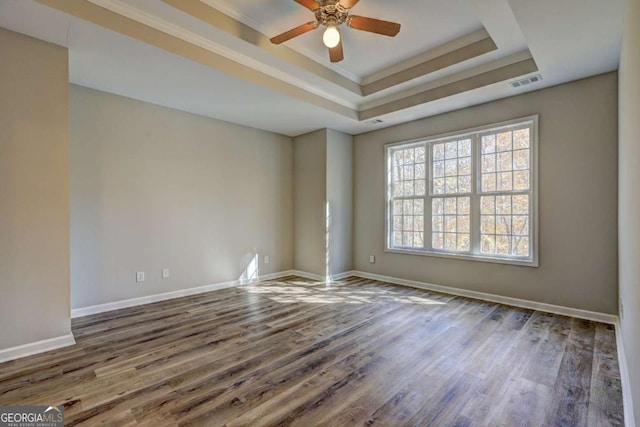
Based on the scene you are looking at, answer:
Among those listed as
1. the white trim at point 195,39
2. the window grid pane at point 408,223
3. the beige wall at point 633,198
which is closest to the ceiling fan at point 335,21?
the white trim at point 195,39

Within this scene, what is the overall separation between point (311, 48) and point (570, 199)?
3.44 metres

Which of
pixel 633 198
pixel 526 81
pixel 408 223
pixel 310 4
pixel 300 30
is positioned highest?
pixel 310 4

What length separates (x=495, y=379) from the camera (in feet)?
7.27

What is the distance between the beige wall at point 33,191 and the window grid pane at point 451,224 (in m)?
4.56

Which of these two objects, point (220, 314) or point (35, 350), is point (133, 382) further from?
point (220, 314)

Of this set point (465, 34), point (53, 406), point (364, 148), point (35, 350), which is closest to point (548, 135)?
point (465, 34)

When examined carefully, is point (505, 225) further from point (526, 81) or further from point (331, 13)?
point (331, 13)

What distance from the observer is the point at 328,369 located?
92.8 inches

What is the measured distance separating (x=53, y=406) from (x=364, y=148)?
5084 mm

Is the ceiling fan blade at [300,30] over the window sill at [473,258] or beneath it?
over

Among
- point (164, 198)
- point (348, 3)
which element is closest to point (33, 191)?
point (164, 198)

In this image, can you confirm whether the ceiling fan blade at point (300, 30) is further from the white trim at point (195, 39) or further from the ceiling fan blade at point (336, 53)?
the white trim at point (195, 39)

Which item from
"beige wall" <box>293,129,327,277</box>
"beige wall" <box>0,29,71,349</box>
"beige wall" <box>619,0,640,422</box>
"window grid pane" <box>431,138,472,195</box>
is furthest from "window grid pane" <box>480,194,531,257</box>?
"beige wall" <box>0,29,71,349</box>

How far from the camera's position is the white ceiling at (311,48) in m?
2.41
